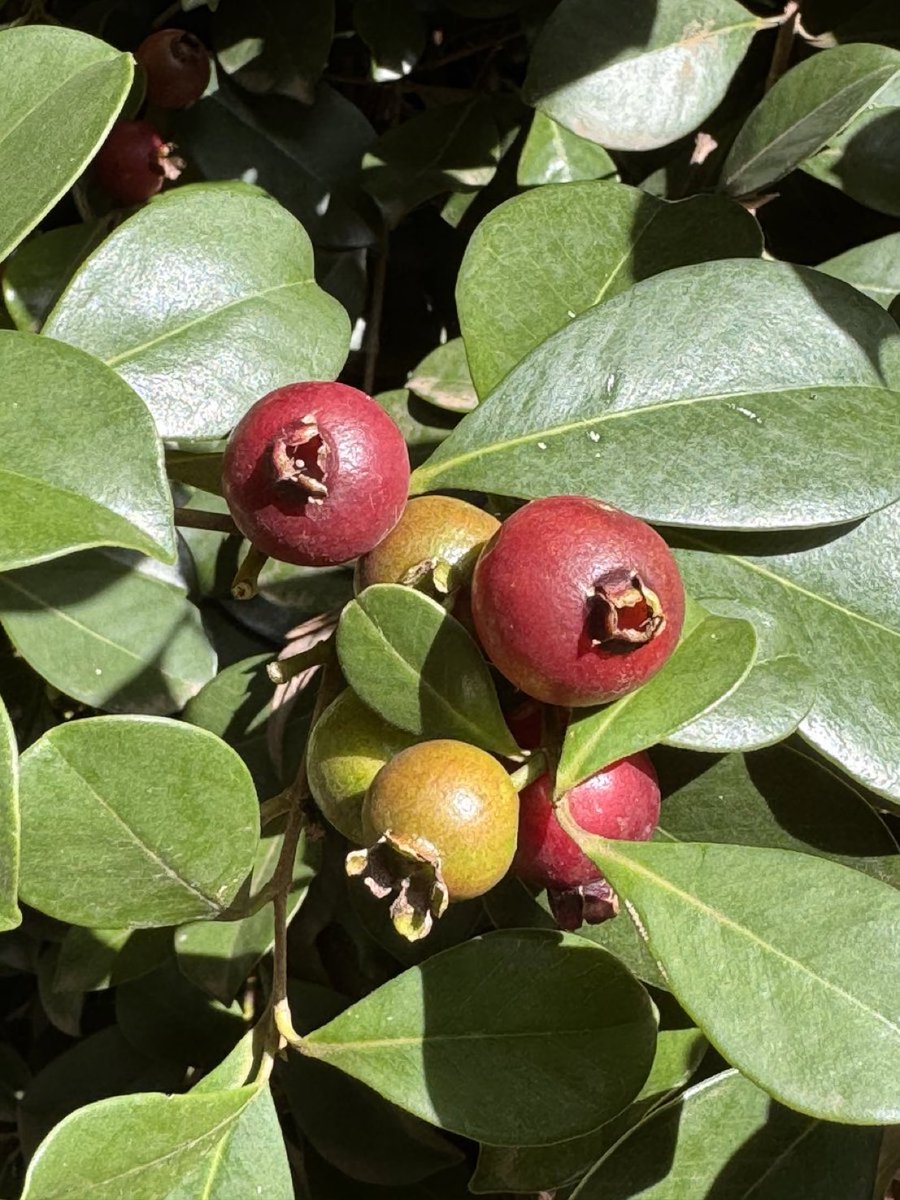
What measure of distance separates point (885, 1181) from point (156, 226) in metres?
1.14

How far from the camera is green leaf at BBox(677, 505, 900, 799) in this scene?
0.95 metres

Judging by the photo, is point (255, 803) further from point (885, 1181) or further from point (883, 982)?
point (885, 1181)

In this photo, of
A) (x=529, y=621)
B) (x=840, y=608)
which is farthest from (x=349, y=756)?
(x=840, y=608)

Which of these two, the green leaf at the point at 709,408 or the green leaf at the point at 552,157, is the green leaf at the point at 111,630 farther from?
the green leaf at the point at 552,157

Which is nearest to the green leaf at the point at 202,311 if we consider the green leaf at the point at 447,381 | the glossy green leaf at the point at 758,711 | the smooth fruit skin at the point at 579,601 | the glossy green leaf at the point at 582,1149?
the green leaf at the point at 447,381

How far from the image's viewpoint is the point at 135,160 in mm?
1425

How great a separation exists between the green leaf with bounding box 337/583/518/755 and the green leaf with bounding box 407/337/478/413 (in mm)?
513

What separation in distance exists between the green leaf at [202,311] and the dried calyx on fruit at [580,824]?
422mm

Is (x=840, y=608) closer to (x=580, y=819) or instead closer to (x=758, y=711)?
(x=758, y=711)

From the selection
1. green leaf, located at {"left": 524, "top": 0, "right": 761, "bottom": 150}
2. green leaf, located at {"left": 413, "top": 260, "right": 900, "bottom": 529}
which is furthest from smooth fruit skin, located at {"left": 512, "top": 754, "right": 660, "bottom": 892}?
green leaf, located at {"left": 524, "top": 0, "right": 761, "bottom": 150}

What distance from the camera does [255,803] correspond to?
913 millimetres

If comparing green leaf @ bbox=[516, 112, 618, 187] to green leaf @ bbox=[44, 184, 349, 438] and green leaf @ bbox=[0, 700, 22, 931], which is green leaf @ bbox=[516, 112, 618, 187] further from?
green leaf @ bbox=[0, 700, 22, 931]

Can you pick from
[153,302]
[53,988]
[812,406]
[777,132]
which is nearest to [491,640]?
[812,406]

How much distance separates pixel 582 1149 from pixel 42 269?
111 centimetres
